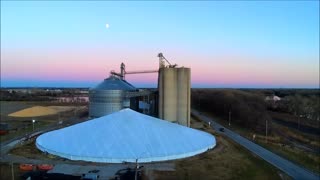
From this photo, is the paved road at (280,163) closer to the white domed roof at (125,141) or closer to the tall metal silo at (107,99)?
the white domed roof at (125,141)

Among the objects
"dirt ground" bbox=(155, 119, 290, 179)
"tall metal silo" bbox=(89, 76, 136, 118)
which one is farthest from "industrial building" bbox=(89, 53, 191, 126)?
"dirt ground" bbox=(155, 119, 290, 179)

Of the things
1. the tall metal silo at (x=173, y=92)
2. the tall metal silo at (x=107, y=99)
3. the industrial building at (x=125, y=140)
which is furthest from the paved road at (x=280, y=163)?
the tall metal silo at (x=107, y=99)

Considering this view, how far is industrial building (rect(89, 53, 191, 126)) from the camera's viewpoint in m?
60.7

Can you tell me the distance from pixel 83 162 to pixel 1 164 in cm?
798

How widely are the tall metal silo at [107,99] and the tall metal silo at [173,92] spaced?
696 centimetres

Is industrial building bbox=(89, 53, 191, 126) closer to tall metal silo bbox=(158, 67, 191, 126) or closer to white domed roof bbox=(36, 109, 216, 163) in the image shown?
tall metal silo bbox=(158, 67, 191, 126)

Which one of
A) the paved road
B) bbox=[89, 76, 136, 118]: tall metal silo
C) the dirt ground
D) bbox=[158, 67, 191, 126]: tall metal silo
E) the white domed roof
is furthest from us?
bbox=[89, 76, 136, 118]: tall metal silo

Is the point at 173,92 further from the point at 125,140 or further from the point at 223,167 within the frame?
the point at 223,167

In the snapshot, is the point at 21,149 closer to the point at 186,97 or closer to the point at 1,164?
the point at 1,164

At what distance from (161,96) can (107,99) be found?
9.35 m

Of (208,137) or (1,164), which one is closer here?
(1,164)

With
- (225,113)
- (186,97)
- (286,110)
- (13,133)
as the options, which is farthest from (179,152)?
(286,110)

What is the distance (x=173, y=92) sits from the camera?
60.8m

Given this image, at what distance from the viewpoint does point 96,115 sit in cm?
6425
